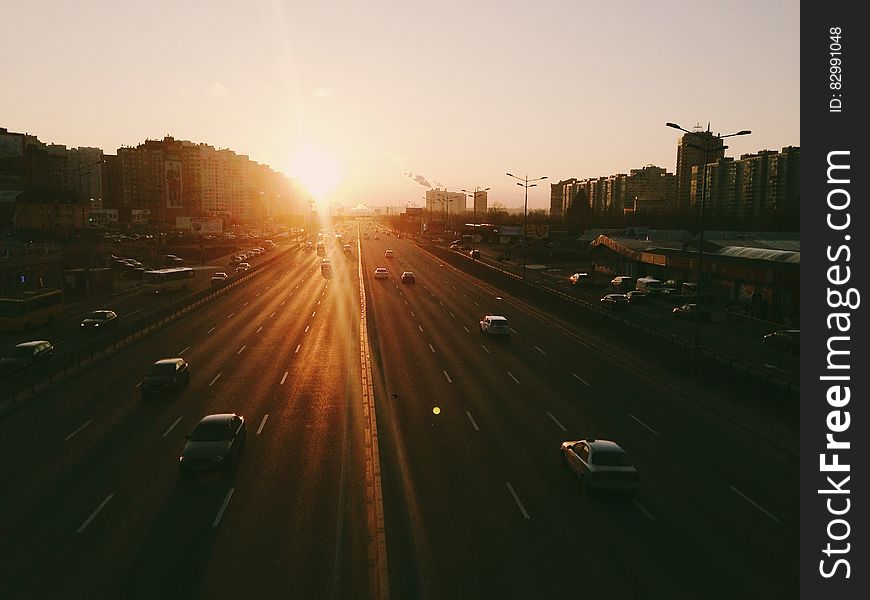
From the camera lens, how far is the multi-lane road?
45.8ft

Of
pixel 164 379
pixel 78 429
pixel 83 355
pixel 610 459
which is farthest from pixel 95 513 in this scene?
pixel 83 355

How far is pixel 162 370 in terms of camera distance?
2825 cm

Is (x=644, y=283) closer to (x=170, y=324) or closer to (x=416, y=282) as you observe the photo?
(x=416, y=282)

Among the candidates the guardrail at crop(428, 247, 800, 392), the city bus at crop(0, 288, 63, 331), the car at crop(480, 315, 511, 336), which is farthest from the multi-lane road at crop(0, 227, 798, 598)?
the city bus at crop(0, 288, 63, 331)

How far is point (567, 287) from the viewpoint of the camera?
248 ft

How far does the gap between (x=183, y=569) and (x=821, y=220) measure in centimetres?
1668

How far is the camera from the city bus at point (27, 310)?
4259cm

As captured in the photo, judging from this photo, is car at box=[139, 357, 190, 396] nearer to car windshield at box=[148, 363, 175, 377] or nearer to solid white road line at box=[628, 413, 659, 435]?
car windshield at box=[148, 363, 175, 377]

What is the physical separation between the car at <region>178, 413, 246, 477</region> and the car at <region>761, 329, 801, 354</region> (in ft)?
107

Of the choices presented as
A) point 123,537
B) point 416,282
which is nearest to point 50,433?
point 123,537

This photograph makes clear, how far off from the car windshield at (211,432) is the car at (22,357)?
1638 cm

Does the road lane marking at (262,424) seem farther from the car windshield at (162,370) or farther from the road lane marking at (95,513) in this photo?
the road lane marking at (95,513)

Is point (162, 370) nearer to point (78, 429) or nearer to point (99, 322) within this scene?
point (78, 429)

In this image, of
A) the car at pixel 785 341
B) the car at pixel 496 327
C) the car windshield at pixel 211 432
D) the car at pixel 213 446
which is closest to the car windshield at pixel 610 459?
the car at pixel 213 446
